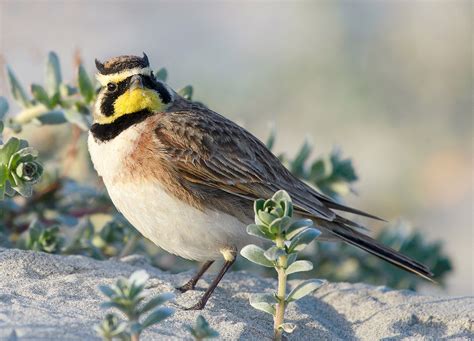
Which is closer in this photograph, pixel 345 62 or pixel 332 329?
pixel 332 329

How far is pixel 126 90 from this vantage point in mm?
5086

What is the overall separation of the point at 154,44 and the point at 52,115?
7570 millimetres

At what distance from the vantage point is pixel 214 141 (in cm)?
516

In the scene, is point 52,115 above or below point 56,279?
above

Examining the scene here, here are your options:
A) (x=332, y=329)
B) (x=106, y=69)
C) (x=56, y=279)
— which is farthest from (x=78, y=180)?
(x=332, y=329)

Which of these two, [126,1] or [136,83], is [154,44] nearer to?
[126,1]

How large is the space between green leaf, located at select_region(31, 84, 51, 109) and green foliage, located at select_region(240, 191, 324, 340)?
2.52m

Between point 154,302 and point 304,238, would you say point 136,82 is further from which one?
point 154,302

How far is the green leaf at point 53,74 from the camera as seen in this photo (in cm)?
598

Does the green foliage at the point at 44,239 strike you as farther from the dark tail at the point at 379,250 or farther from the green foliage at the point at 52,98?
the dark tail at the point at 379,250

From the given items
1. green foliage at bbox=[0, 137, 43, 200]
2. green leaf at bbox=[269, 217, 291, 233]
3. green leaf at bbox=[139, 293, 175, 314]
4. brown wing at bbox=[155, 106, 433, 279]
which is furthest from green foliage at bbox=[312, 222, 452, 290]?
green leaf at bbox=[139, 293, 175, 314]

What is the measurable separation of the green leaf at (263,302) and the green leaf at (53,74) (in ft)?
8.47

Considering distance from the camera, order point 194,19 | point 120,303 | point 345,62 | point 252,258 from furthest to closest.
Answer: point 194,19 → point 345,62 → point 252,258 → point 120,303

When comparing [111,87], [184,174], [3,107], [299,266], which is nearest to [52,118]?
[3,107]
